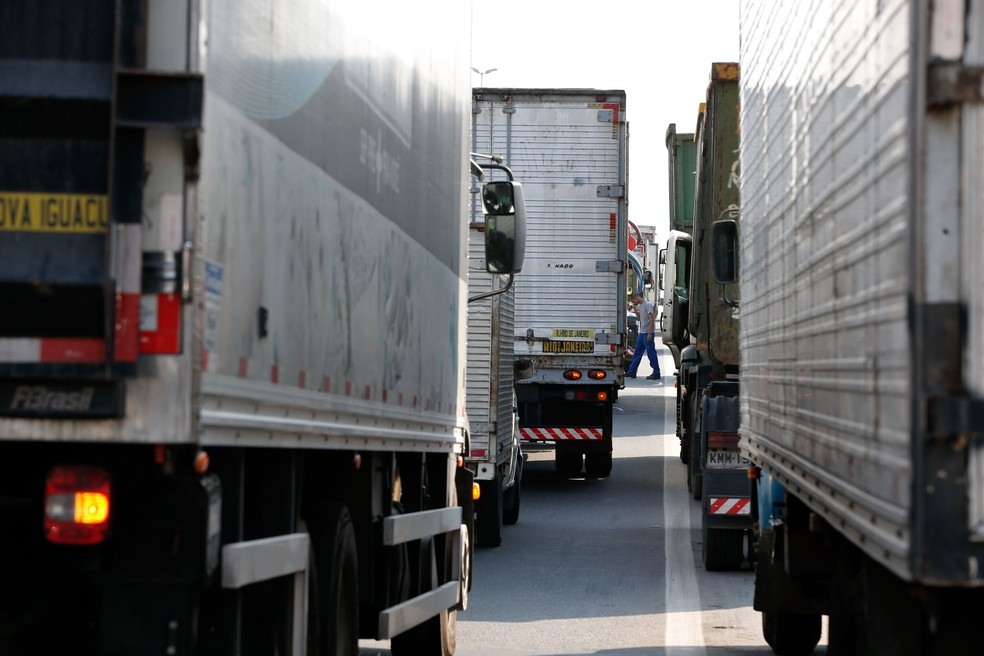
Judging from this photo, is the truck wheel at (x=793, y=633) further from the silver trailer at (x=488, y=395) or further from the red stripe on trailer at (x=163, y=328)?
the red stripe on trailer at (x=163, y=328)

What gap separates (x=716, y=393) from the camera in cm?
1573

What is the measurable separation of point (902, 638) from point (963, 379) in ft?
5.22

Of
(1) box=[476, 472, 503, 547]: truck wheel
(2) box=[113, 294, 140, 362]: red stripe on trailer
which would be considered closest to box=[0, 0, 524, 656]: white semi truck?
(2) box=[113, 294, 140, 362]: red stripe on trailer

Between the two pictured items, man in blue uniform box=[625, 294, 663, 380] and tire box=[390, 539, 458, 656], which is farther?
man in blue uniform box=[625, 294, 663, 380]

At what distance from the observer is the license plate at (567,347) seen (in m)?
21.7

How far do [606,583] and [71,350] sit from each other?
31.3ft

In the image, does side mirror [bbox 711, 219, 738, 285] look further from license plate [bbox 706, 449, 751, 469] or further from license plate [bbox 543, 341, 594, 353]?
license plate [bbox 543, 341, 594, 353]

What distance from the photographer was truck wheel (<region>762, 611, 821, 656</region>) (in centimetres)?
996

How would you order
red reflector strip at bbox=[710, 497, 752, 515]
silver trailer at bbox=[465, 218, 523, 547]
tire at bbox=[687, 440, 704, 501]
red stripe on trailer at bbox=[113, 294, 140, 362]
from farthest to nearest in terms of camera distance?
tire at bbox=[687, 440, 704, 501], silver trailer at bbox=[465, 218, 523, 547], red reflector strip at bbox=[710, 497, 752, 515], red stripe on trailer at bbox=[113, 294, 140, 362]

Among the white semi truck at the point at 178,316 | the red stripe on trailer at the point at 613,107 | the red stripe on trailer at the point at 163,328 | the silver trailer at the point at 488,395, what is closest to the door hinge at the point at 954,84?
the white semi truck at the point at 178,316

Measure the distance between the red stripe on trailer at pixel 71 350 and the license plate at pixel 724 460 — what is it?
10.1m

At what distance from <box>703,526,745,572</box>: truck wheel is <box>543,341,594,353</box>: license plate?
7.58 meters

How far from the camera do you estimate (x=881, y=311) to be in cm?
475

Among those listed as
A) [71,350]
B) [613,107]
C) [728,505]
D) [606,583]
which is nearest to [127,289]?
[71,350]
